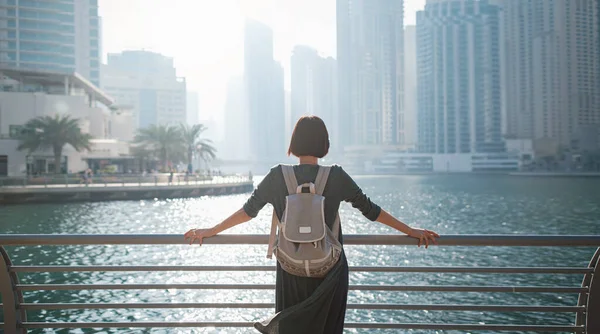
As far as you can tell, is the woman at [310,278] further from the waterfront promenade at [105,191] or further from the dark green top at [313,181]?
the waterfront promenade at [105,191]

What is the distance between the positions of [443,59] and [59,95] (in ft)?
432

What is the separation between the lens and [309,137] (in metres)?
2.96

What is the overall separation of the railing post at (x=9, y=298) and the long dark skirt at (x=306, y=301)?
65.1 inches

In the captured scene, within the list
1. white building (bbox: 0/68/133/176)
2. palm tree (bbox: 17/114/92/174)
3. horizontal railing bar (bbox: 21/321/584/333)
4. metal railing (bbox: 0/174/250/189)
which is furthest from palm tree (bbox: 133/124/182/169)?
horizontal railing bar (bbox: 21/321/584/333)

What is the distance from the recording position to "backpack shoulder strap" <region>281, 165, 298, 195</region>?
2842mm

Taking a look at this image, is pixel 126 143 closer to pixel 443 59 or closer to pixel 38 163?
pixel 38 163

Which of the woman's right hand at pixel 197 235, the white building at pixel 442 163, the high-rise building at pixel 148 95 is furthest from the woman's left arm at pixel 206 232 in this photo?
the high-rise building at pixel 148 95

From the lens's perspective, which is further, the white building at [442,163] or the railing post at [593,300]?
the white building at [442,163]

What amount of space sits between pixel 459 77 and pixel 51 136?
137 m

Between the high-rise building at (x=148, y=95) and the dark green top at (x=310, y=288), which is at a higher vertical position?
the high-rise building at (x=148, y=95)

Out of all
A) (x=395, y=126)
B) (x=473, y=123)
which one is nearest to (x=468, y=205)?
(x=473, y=123)

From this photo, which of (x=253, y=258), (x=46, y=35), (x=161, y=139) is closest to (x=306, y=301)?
(x=253, y=258)

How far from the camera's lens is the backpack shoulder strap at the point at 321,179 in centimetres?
284

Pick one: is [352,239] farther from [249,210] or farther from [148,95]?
[148,95]
